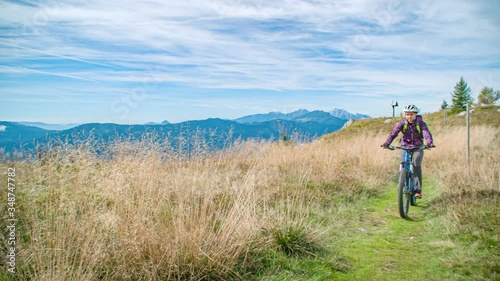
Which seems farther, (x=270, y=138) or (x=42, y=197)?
(x=270, y=138)

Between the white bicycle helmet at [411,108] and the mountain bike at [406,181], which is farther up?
the white bicycle helmet at [411,108]

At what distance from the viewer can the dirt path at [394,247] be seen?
4.12 metres

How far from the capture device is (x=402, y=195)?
659cm

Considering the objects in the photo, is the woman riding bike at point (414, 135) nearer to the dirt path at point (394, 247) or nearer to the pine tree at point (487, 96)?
the dirt path at point (394, 247)

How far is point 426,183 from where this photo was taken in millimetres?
10398

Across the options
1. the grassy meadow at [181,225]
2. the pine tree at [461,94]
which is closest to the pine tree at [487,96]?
the pine tree at [461,94]

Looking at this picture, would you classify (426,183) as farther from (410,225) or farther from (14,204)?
(14,204)

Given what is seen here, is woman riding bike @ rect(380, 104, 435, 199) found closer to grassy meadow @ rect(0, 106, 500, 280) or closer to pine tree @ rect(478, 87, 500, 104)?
grassy meadow @ rect(0, 106, 500, 280)

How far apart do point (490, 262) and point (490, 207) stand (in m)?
2.32

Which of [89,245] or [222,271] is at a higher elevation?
[89,245]

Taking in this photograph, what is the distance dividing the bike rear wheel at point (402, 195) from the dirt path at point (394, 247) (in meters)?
0.16

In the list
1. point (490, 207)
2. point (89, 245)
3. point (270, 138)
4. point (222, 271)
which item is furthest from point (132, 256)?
point (270, 138)

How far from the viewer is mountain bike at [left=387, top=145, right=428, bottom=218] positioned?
6676 mm

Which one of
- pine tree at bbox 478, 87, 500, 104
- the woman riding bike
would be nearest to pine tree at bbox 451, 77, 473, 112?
pine tree at bbox 478, 87, 500, 104
